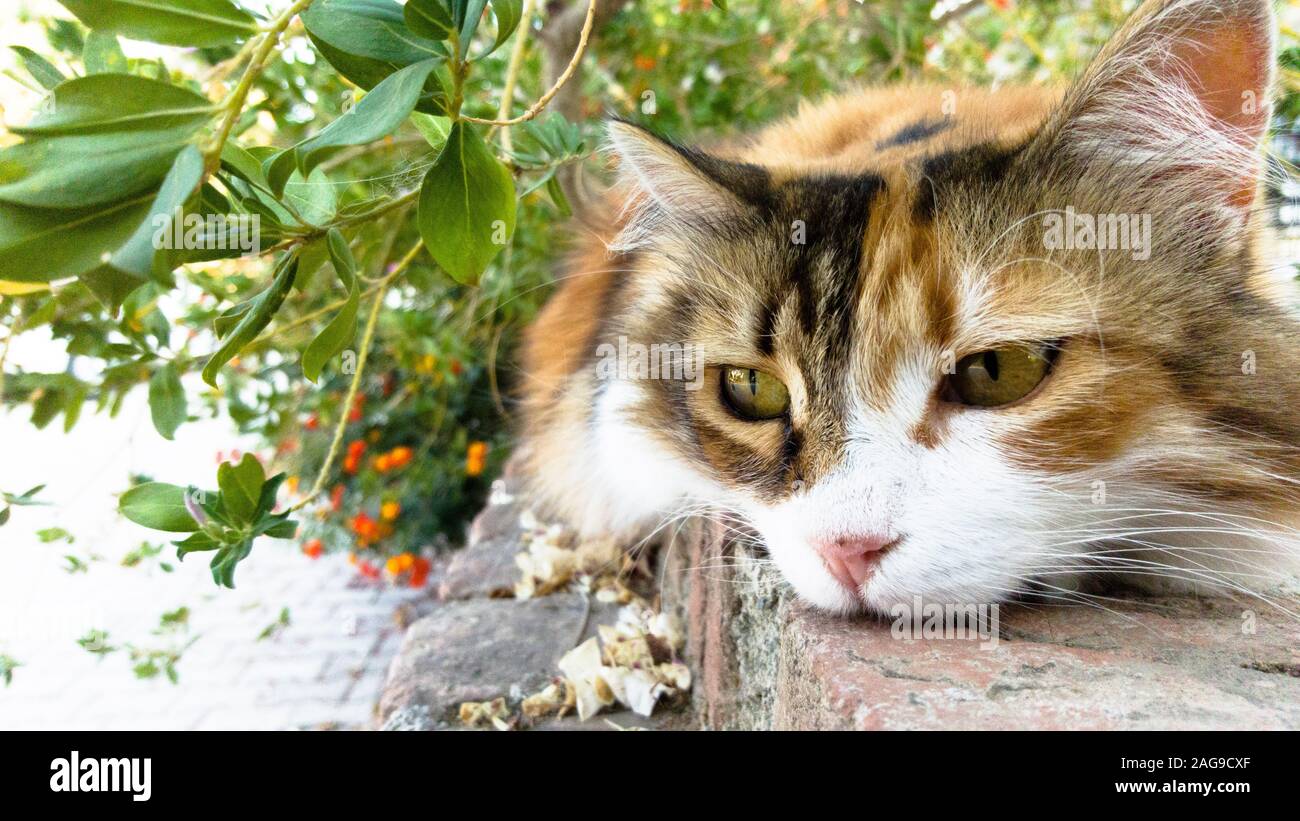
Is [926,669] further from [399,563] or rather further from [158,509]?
[399,563]

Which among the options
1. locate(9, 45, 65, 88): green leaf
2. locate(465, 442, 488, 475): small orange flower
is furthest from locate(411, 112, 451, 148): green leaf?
locate(465, 442, 488, 475): small orange flower

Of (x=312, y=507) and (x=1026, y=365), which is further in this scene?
(x=312, y=507)

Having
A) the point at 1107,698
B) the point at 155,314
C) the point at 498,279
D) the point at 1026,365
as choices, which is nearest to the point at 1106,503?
the point at 1026,365

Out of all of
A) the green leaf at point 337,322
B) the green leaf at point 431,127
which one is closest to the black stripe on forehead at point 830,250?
the green leaf at point 431,127

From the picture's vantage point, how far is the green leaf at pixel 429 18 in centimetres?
93

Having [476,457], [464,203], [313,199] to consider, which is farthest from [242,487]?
[476,457]

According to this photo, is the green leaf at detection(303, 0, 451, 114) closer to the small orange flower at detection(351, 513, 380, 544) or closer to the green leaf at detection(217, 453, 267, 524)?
the green leaf at detection(217, 453, 267, 524)

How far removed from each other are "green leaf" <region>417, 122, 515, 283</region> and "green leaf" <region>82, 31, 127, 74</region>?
0.63 meters

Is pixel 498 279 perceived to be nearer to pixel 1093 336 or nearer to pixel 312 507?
pixel 312 507

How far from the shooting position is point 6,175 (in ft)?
2.94

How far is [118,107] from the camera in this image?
86cm

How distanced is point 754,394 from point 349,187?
1.49 m

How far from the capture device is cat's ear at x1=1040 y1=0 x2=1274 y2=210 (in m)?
1.29
